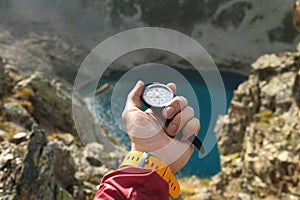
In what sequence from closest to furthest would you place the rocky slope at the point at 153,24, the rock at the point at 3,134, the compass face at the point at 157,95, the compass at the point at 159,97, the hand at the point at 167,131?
the hand at the point at 167,131
the compass at the point at 159,97
the compass face at the point at 157,95
the rock at the point at 3,134
the rocky slope at the point at 153,24

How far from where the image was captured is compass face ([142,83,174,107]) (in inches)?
144

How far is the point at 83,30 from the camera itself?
451ft

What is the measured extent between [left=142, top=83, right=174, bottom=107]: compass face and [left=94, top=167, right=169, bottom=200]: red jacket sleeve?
3.14 feet

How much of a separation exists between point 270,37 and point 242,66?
58.2ft

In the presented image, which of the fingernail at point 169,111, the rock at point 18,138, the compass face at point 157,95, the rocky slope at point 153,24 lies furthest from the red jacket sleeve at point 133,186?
the rocky slope at point 153,24


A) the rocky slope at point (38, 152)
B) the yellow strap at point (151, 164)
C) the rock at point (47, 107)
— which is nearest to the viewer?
the yellow strap at point (151, 164)

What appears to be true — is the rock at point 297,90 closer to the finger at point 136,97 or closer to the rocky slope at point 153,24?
the finger at point 136,97

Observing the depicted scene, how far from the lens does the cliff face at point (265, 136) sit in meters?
16.9

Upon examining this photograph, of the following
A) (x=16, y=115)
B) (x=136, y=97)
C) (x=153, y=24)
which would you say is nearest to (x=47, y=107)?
(x=16, y=115)

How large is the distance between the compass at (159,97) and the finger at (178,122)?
0.22ft

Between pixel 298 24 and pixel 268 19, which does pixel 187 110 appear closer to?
pixel 298 24

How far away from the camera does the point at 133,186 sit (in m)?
2.78

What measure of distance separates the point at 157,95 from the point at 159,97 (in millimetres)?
39

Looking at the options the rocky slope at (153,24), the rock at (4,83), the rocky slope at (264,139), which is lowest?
the rocky slope at (264,139)
